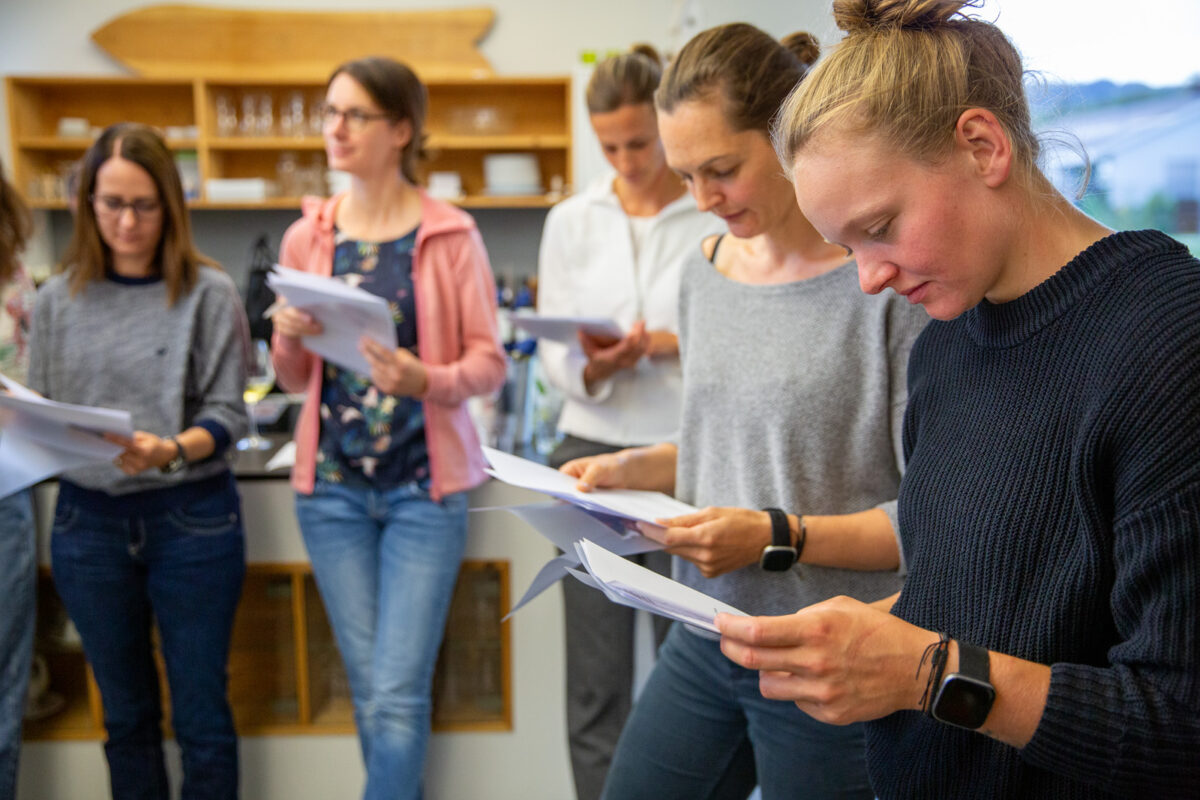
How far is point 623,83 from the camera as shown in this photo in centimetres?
208

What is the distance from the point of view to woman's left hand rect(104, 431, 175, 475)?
A: 1909 mm

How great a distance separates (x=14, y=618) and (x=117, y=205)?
0.94m

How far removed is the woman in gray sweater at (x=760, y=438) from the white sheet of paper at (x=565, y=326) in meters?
0.56

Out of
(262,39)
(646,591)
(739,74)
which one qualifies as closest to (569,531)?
(646,591)

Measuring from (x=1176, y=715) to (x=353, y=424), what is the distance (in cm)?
168

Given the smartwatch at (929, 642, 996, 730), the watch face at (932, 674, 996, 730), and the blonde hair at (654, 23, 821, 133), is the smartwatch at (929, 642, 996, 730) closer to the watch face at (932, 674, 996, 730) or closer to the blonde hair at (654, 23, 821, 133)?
the watch face at (932, 674, 996, 730)

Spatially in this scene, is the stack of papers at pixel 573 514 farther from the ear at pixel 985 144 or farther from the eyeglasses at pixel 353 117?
the eyeglasses at pixel 353 117

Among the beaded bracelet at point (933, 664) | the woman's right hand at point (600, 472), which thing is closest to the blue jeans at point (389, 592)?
the woman's right hand at point (600, 472)

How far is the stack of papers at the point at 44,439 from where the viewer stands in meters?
1.76

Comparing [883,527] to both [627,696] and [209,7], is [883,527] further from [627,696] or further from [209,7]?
[209,7]

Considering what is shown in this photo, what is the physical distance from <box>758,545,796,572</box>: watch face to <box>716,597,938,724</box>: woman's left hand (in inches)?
16.1

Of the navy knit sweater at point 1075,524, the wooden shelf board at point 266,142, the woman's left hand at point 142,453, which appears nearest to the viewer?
the navy knit sweater at point 1075,524

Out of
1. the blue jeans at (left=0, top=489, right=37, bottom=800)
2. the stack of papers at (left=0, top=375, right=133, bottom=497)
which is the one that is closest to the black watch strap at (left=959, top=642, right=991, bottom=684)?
the stack of papers at (left=0, top=375, right=133, bottom=497)

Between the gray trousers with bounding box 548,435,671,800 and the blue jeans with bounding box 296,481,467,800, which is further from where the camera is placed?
the gray trousers with bounding box 548,435,671,800
